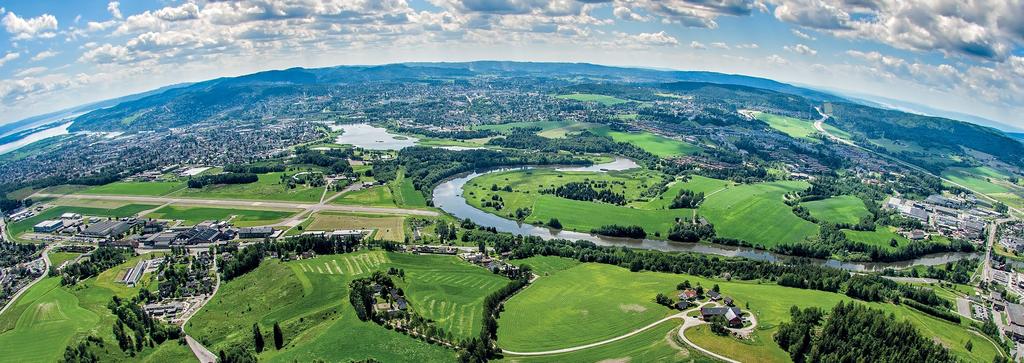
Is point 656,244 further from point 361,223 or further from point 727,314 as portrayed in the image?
point 361,223

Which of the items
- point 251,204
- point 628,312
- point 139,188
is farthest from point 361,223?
point 139,188

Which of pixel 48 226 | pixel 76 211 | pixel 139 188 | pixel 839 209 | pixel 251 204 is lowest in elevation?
pixel 839 209

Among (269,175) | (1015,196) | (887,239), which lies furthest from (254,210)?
(1015,196)

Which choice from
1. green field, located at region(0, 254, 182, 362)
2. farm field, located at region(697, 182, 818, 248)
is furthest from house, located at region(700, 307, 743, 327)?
green field, located at region(0, 254, 182, 362)

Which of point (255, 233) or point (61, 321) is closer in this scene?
point (61, 321)

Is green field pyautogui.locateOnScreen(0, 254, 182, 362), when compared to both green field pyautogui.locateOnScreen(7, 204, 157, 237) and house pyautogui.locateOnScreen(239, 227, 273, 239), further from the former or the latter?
green field pyautogui.locateOnScreen(7, 204, 157, 237)

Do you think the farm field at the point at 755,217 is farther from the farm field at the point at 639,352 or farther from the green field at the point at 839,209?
the farm field at the point at 639,352
